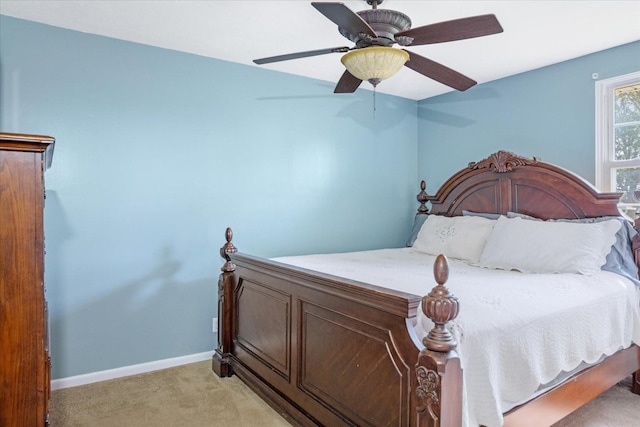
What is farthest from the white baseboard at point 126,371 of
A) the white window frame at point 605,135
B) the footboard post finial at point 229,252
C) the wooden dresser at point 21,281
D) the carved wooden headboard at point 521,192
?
the white window frame at point 605,135

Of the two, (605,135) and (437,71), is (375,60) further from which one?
(605,135)

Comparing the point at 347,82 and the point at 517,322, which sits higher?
the point at 347,82

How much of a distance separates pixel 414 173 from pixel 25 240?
394cm

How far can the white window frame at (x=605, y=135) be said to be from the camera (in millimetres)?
3074

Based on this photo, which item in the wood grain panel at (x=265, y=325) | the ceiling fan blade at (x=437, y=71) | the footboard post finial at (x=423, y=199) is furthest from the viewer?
the footboard post finial at (x=423, y=199)

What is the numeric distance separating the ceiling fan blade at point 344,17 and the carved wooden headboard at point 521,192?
199 cm

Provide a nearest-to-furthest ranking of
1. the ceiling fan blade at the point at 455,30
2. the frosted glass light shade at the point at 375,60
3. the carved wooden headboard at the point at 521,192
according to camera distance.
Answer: the ceiling fan blade at the point at 455,30 < the frosted glass light shade at the point at 375,60 < the carved wooden headboard at the point at 521,192

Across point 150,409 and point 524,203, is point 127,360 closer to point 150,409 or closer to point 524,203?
point 150,409

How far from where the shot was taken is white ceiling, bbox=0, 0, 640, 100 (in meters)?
2.40

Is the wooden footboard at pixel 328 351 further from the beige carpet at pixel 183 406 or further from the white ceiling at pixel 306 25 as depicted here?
the white ceiling at pixel 306 25

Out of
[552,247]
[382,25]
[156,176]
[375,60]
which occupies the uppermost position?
[382,25]

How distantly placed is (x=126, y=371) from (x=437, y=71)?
2.93m

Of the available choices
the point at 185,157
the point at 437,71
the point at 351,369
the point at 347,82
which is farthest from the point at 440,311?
the point at 185,157

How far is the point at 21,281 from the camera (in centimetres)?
Answer: 117
